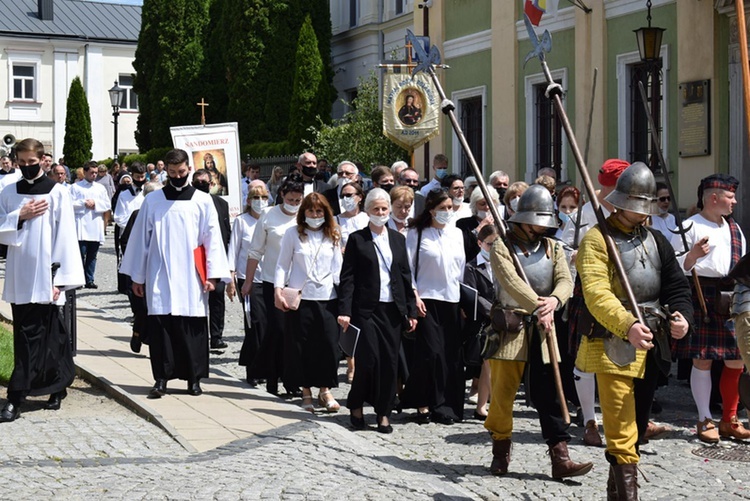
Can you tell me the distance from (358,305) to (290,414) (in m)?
0.91

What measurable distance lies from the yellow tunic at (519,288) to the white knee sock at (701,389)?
1.91 meters

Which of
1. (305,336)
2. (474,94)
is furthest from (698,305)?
(474,94)

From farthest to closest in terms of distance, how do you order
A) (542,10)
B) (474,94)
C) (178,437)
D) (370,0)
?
(370,0) → (474,94) → (542,10) → (178,437)

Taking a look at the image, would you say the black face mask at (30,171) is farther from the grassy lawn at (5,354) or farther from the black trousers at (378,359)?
the black trousers at (378,359)

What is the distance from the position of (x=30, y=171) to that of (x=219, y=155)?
6023 mm

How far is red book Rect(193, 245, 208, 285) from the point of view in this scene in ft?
35.3

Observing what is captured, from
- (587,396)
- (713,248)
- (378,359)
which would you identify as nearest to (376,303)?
(378,359)

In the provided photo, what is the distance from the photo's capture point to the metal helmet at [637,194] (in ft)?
22.6

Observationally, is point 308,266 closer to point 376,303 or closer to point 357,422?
point 376,303

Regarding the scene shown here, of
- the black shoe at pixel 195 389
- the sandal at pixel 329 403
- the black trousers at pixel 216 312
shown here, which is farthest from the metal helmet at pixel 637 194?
the black trousers at pixel 216 312

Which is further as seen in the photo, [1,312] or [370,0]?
[370,0]

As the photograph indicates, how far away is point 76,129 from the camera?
60094 millimetres

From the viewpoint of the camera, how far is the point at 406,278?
32.3 feet

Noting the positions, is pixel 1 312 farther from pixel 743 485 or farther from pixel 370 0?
pixel 370 0
